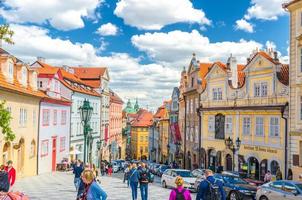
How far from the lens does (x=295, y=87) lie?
99.1 feet

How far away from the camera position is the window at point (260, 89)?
3565cm

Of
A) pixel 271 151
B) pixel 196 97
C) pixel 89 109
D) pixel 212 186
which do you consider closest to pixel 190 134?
pixel 196 97

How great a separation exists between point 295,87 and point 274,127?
204 inches

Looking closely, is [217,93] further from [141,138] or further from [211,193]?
[141,138]

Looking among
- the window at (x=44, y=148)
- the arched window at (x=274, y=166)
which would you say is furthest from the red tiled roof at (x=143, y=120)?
the arched window at (x=274, y=166)

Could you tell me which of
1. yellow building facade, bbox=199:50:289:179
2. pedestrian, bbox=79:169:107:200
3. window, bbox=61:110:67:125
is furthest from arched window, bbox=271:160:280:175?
pedestrian, bbox=79:169:107:200

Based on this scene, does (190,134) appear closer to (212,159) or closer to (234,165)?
(212,159)

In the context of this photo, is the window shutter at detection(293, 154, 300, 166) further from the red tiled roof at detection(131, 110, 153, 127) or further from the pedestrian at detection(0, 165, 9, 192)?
the red tiled roof at detection(131, 110, 153, 127)

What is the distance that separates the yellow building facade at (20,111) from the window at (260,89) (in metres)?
17.6

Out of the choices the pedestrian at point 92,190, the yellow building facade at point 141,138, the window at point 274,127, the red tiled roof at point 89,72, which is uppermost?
the red tiled roof at point 89,72

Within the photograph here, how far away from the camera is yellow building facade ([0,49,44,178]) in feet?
90.9

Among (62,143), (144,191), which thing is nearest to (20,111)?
(62,143)

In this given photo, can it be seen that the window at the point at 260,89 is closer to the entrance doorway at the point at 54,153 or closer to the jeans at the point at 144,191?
the entrance doorway at the point at 54,153

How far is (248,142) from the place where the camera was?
37781mm
